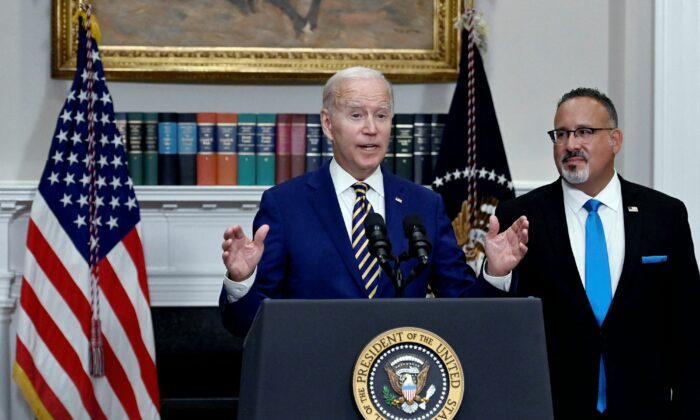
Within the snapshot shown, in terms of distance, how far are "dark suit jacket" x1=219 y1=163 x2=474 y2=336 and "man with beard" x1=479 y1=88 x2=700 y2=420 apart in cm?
36

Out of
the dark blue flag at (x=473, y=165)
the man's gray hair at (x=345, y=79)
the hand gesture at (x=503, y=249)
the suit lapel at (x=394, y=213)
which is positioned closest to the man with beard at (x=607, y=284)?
the suit lapel at (x=394, y=213)

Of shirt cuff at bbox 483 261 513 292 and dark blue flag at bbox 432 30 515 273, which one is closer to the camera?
shirt cuff at bbox 483 261 513 292

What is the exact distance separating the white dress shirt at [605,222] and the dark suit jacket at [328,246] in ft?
1.95

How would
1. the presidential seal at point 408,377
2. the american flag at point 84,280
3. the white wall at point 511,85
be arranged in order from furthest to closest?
the white wall at point 511,85 < the american flag at point 84,280 < the presidential seal at point 408,377

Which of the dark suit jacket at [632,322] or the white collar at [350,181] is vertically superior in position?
the white collar at [350,181]

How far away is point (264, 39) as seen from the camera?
571 centimetres

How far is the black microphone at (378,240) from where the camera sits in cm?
235

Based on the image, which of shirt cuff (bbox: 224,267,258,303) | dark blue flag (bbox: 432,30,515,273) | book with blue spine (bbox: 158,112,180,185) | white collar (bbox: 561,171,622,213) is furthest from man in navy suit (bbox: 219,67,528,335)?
book with blue spine (bbox: 158,112,180,185)

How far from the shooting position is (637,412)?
3291mm

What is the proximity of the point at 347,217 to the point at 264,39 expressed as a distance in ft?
9.37

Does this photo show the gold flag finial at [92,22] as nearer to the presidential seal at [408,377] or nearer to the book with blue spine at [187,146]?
the book with blue spine at [187,146]

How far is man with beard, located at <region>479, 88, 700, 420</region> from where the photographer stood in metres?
3.30

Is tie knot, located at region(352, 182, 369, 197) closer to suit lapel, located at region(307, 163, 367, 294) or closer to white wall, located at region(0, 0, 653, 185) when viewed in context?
suit lapel, located at region(307, 163, 367, 294)

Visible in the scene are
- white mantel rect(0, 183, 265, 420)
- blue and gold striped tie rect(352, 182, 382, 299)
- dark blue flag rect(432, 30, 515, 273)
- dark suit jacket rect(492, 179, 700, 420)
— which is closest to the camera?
blue and gold striped tie rect(352, 182, 382, 299)
